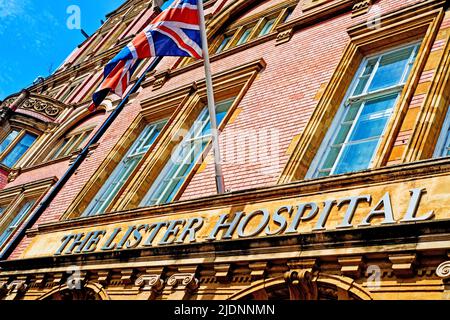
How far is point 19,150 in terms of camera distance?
58.7 ft

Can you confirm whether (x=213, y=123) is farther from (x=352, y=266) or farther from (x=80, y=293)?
(x=80, y=293)

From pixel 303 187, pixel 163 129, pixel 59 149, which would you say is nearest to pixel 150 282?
pixel 303 187

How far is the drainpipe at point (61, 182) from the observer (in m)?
10.5

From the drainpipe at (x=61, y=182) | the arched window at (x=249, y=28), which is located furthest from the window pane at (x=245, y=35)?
the drainpipe at (x=61, y=182)

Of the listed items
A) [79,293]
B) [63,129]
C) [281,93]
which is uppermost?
[63,129]

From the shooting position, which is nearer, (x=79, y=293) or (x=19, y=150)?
(x=79, y=293)

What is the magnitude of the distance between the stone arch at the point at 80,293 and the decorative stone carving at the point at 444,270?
4443mm

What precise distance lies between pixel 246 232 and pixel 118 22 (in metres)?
22.3

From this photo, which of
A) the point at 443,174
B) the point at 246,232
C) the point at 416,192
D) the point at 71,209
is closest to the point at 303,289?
the point at 246,232

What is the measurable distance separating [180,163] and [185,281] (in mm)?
3947

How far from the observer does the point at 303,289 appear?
4.44m

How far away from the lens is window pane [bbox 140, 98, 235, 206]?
8617 millimetres

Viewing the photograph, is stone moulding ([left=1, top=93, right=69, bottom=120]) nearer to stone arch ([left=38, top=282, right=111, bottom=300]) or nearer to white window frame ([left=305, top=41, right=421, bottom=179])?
stone arch ([left=38, top=282, right=111, bottom=300])

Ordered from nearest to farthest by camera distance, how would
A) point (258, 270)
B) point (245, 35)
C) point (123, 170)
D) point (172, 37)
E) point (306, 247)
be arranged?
point (306, 247), point (258, 270), point (172, 37), point (123, 170), point (245, 35)
